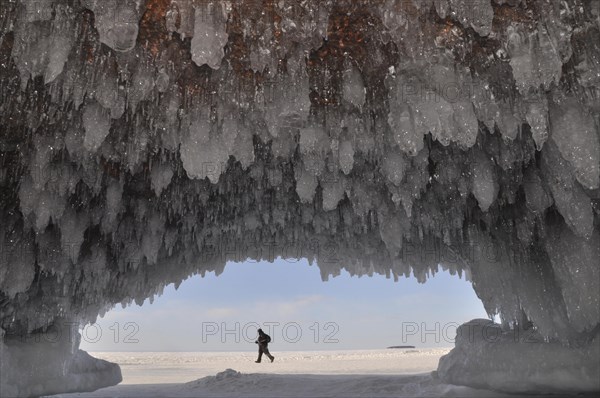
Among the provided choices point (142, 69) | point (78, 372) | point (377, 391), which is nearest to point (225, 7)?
point (142, 69)

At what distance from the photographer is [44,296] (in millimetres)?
7770

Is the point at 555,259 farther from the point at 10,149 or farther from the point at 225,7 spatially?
the point at 10,149

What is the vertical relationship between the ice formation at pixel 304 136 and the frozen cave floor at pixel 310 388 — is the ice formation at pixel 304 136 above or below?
above

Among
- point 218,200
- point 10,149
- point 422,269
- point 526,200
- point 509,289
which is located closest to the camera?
point 10,149

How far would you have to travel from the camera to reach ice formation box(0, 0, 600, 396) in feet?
10.9

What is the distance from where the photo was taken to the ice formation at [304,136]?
3.33 metres

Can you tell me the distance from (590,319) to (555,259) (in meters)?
0.79

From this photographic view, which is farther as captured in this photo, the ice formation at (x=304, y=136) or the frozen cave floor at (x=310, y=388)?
the frozen cave floor at (x=310, y=388)

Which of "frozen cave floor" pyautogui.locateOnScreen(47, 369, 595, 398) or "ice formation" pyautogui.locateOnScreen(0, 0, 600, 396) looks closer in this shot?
"ice formation" pyautogui.locateOnScreen(0, 0, 600, 396)

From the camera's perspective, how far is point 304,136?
4305 millimetres

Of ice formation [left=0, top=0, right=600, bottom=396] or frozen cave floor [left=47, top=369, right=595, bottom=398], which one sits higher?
ice formation [left=0, top=0, right=600, bottom=396]

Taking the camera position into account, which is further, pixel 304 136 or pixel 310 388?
pixel 310 388

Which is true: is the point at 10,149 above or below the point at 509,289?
above

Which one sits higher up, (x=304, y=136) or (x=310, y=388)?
(x=304, y=136)
